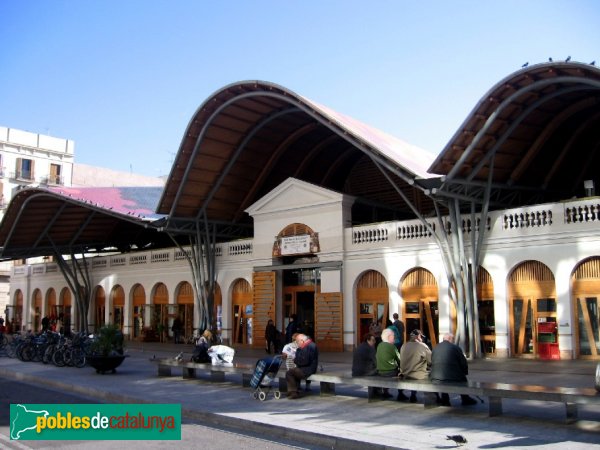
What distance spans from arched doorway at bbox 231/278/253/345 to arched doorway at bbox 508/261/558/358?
1280 cm

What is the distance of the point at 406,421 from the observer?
35.1 ft

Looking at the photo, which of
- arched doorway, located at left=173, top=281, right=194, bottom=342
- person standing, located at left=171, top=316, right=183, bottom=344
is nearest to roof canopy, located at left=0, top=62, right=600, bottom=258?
arched doorway, located at left=173, top=281, right=194, bottom=342

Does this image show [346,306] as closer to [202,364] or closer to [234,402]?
[202,364]

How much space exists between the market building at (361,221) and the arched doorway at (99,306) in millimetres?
194

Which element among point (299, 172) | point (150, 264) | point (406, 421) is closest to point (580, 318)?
point (406, 421)

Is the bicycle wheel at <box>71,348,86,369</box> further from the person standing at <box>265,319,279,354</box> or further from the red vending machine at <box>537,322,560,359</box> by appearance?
the red vending machine at <box>537,322,560,359</box>

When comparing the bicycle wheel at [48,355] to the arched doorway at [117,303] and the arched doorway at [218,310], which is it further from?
the arched doorway at [117,303]

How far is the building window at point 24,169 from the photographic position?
59969 mm

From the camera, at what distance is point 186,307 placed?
33.8 metres

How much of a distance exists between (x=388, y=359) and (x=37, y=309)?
3905 centimetres

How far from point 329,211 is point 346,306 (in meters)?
3.91

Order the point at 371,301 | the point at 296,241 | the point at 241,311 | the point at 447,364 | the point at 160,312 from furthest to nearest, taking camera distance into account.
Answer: the point at 160,312
the point at 241,311
the point at 296,241
the point at 371,301
the point at 447,364

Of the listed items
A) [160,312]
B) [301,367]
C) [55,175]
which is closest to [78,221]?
[160,312]

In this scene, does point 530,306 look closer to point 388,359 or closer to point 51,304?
point 388,359
